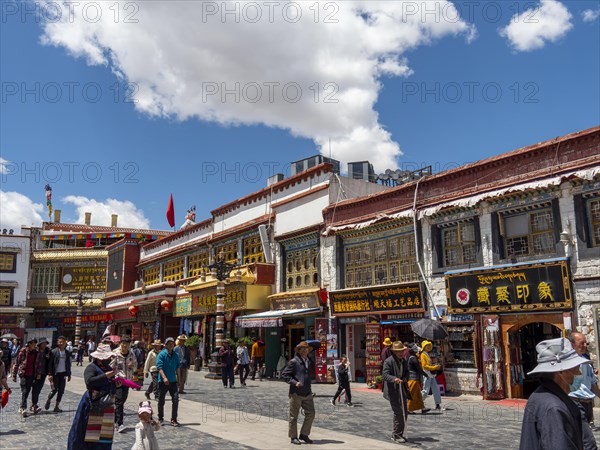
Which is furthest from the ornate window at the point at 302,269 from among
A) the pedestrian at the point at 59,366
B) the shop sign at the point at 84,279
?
the shop sign at the point at 84,279

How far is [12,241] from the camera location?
160 ft

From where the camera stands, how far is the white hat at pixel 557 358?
3.38m

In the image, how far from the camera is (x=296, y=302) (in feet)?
76.7

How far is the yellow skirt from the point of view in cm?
1252

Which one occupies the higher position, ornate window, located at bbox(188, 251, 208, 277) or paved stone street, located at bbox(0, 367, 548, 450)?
ornate window, located at bbox(188, 251, 208, 277)

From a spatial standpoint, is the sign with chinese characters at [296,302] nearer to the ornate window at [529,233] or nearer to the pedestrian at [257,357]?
the pedestrian at [257,357]

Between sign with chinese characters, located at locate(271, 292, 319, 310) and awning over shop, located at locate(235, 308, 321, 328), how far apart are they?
0.30 m

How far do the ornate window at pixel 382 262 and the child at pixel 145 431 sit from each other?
45.4 feet

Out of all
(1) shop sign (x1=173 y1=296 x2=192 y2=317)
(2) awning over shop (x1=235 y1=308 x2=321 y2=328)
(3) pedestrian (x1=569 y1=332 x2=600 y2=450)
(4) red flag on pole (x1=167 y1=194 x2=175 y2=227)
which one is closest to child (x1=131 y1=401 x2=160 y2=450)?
(3) pedestrian (x1=569 y1=332 x2=600 y2=450)

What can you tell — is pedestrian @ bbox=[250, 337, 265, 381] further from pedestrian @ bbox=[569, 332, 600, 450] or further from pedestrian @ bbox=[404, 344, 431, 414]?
pedestrian @ bbox=[569, 332, 600, 450]

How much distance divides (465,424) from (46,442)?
7896mm

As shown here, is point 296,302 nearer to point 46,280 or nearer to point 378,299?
point 378,299

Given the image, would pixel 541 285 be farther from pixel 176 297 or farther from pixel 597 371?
pixel 176 297

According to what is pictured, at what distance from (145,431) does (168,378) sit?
481 centimetres
